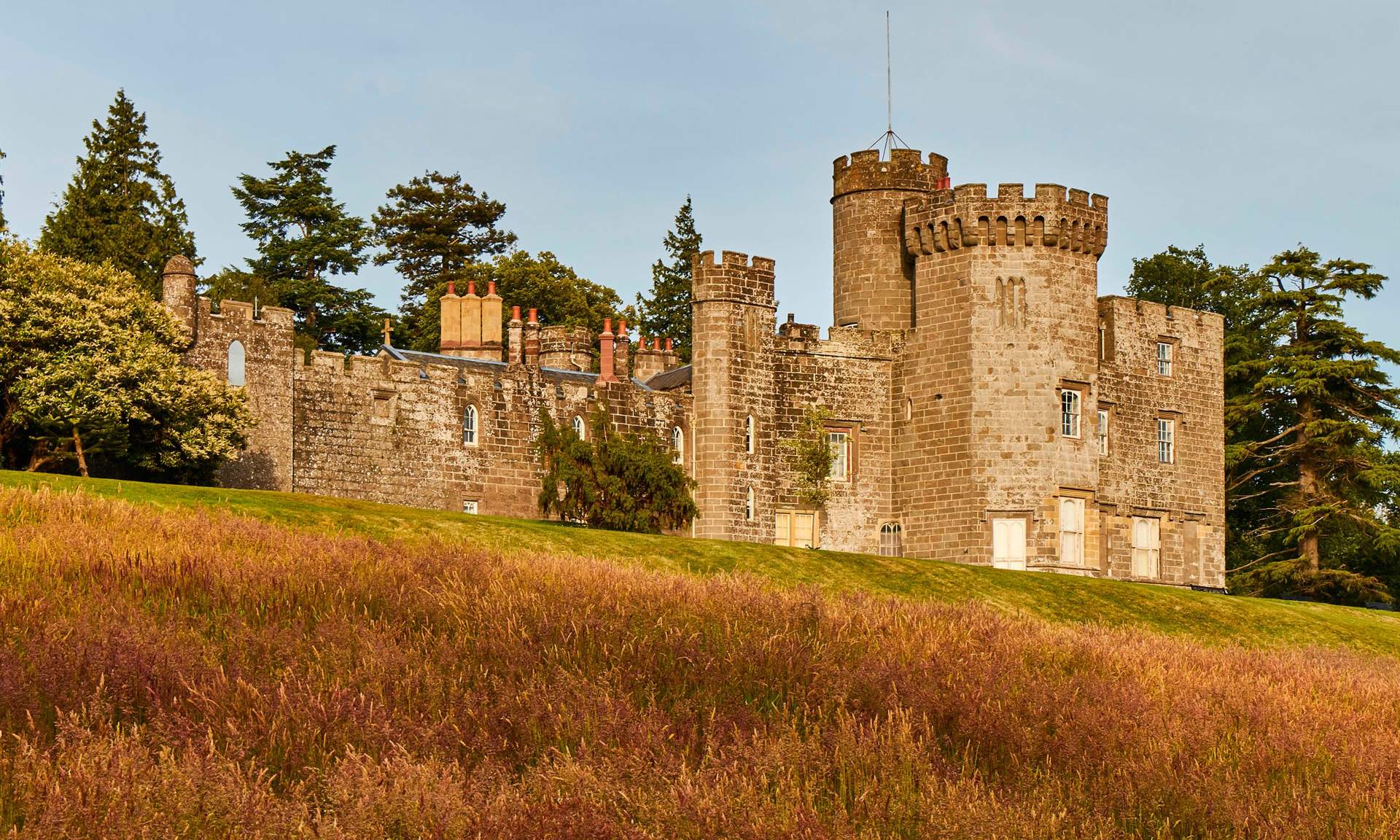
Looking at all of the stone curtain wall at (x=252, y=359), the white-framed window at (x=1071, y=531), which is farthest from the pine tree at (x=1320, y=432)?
the stone curtain wall at (x=252, y=359)

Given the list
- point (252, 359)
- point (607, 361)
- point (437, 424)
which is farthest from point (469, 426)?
point (252, 359)

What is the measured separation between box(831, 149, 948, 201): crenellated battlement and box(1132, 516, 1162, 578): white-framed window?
38.2 feet

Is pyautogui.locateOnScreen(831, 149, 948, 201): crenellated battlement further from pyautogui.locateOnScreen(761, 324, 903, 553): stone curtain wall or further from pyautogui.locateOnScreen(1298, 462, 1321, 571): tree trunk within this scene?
pyautogui.locateOnScreen(1298, 462, 1321, 571): tree trunk

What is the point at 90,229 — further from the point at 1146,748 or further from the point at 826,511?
the point at 1146,748

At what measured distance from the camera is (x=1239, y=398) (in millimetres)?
59156

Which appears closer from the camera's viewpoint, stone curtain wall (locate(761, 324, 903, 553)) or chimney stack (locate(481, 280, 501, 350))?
stone curtain wall (locate(761, 324, 903, 553))

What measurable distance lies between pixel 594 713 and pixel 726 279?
117 feet

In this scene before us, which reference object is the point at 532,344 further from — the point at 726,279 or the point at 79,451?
the point at 79,451

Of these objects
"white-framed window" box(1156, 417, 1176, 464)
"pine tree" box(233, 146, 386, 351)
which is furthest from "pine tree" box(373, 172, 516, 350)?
"white-framed window" box(1156, 417, 1176, 464)

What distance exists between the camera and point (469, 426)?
46938mm

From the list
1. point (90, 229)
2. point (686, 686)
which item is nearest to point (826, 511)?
point (90, 229)

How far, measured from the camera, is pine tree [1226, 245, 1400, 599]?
183 ft

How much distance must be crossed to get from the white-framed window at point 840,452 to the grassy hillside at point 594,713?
30.1 metres

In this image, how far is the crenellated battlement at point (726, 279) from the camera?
46.9 m
